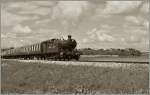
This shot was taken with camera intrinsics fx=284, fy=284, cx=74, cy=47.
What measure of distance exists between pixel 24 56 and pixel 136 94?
21.8m

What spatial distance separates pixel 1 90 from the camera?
14.0 m

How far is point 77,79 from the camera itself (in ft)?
53.9

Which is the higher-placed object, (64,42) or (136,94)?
(64,42)

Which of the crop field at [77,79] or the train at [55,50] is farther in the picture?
the train at [55,50]

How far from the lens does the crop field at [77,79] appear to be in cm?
1433

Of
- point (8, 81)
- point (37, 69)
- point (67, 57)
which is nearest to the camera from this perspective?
point (8, 81)

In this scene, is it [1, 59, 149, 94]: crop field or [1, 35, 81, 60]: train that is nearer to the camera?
[1, 59, 149, 94]: crop field

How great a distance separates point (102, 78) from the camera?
1692 cm

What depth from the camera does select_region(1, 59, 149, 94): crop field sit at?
1433cm

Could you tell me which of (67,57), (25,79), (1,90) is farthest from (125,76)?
(67,57)

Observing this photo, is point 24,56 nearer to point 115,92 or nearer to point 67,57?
point 67,57

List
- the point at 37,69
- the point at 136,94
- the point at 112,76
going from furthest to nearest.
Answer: the point at 37,69
the point at 112,76
the point at 136,94

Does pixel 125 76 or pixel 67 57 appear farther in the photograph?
pixel 67 57

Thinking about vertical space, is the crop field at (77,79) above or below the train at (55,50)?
below
